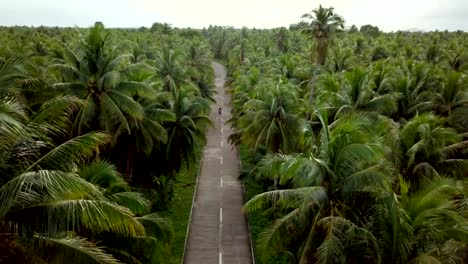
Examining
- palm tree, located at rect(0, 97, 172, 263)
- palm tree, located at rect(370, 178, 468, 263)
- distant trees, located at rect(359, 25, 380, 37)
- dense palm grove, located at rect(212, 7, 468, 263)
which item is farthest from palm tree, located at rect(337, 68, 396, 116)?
distant trees, located at rect(359, 25, 380, 37)

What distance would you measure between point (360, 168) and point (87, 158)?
1009 centimetres

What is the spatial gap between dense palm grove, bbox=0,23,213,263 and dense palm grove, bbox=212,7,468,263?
409 centimetres

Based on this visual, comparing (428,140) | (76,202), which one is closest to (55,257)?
(76,202)

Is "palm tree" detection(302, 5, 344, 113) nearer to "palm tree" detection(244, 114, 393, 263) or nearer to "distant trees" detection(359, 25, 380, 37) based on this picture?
"palm tree" detection(244, 114, 393, 263)

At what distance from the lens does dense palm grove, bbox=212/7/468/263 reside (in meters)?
13.8

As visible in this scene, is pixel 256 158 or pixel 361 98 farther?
pixel 256 158

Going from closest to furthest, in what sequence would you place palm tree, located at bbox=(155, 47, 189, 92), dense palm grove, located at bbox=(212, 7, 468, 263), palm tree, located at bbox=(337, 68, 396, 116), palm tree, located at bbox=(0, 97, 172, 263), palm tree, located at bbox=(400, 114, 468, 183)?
palm tree, located at bbox=(0, 97, 172, 263) → dense palm grove, located at bbox=(212, 7, 468, 263) → palm tree, located at bbox=(400, 114, 468, 183) → palm tree, located at bbox=(337, 68, 396, 116) → palm tree, located at bbox=(155, 47, 189, 92)

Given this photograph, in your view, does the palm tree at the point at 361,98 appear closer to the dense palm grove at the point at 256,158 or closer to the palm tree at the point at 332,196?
the dense palm grove at the point at 256,158

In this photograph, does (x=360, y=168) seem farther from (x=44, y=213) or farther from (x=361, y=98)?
(x=361, y=98)

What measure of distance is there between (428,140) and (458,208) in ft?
16.6

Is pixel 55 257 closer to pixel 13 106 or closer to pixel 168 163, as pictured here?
pixel 13 106

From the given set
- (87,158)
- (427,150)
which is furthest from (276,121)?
(87,158)

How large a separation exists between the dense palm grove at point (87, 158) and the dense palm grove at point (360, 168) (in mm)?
4094

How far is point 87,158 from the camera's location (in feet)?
61.8
